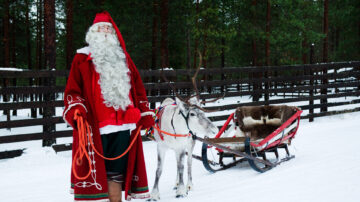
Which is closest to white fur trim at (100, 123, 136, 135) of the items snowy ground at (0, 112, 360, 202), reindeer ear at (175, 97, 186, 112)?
reindeer ear at (175, 97, 186, 112)

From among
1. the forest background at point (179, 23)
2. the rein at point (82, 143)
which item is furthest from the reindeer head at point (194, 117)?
the forest background at point (179, 23)

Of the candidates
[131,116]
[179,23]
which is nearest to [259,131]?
[131,116]

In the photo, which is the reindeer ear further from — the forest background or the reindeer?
the forest background

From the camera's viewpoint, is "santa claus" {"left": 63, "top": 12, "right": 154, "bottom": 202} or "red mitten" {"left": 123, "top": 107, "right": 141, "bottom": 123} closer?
"santa claus" {"left": 63, "top": 12, "right": 154, "bottom": 202}

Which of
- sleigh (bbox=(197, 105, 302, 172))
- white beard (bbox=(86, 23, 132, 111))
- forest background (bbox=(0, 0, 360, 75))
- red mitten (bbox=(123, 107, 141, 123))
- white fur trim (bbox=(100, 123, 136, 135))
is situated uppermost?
forest background (bbox=(0, 0, 360, 75))

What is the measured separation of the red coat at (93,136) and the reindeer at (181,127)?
88 cm

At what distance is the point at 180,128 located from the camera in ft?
14.4

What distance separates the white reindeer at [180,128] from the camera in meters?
4.22

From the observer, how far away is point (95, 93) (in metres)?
3.21

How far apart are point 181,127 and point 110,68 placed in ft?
4.87

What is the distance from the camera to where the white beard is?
3236 millimetres

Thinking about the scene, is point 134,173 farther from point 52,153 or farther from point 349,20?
point 349,20

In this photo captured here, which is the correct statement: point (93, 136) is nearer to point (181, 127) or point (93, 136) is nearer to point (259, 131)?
point (181, 127)

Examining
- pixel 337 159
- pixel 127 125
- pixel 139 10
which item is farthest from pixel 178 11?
pixel 127 125
